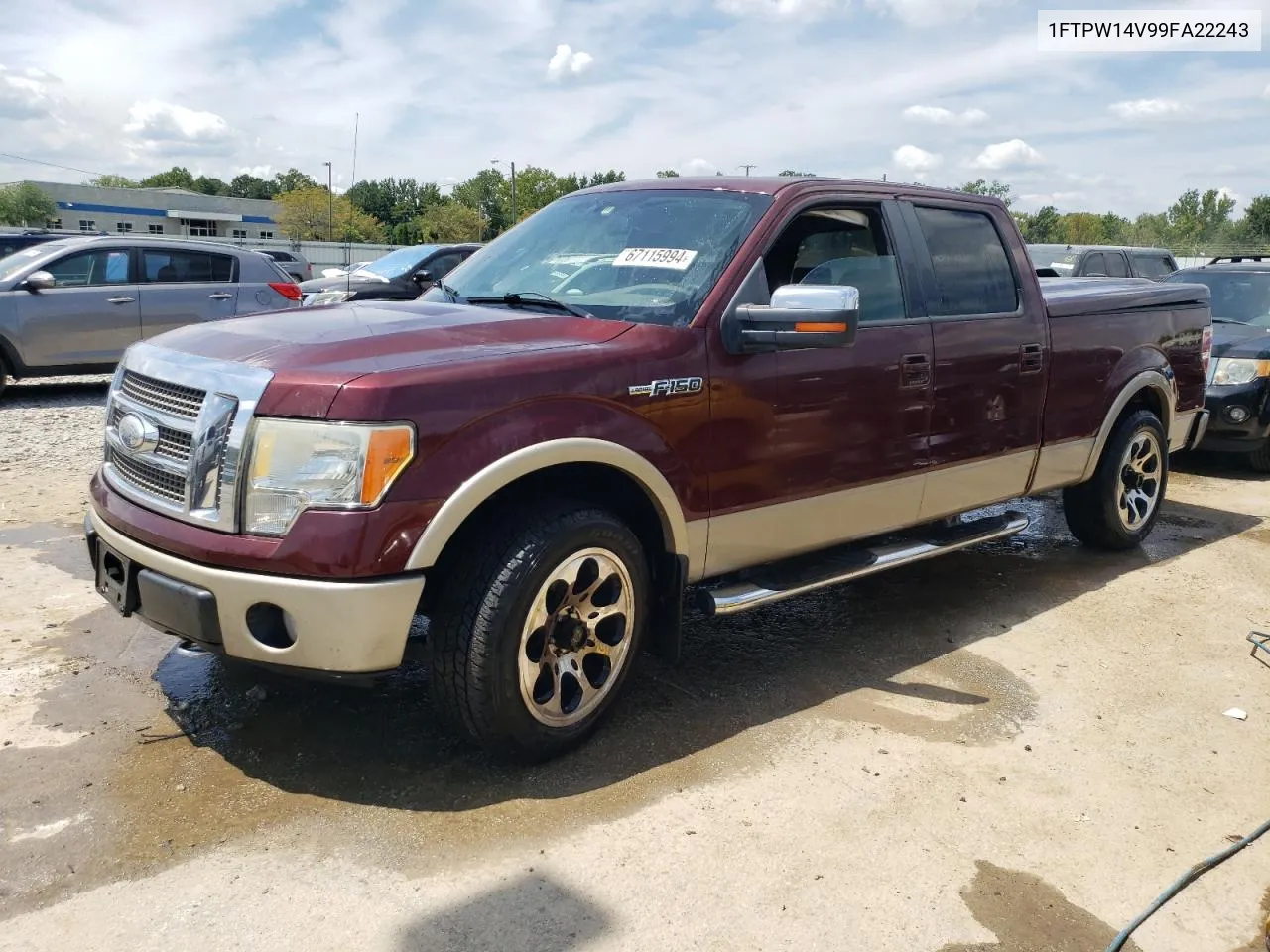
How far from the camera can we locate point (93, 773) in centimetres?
321

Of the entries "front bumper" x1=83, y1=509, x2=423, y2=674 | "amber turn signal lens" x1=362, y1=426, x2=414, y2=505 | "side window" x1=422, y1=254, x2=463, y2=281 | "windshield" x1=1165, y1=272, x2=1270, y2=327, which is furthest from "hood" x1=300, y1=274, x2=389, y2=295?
"amber turn signal lens" x1=362, y1=426, x2=414, y2=505

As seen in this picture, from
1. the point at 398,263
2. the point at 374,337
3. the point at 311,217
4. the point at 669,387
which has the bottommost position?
the point at 669,387

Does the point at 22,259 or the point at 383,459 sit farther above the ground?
the point at 22,259

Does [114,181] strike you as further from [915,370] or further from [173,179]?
[915,370]

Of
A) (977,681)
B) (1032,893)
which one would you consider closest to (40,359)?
(977,681)

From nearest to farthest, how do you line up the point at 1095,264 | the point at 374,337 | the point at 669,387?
the point at 374,337
the point at 669,387
the point at 1095,264

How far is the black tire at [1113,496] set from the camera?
18.9 feet

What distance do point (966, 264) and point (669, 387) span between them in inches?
82.5

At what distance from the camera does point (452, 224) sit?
279 ft

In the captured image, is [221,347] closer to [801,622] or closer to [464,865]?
[464,865]

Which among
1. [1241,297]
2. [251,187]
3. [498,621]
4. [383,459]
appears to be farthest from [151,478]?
[251,187]

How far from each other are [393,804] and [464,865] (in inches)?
15.9

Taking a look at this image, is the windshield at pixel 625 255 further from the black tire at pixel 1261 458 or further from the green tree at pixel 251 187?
the green tree at pixel 251 187

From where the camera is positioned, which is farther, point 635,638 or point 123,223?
point 123,223
